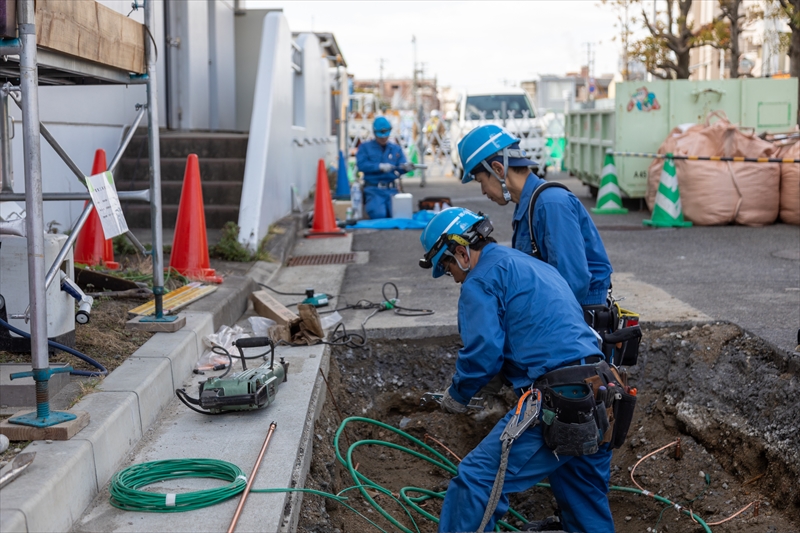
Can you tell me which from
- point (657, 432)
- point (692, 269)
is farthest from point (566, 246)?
point (692, 269)

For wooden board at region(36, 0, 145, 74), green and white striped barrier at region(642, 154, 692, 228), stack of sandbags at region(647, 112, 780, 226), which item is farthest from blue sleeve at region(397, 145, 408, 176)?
wooden board at region(36, 0, 145, 74)

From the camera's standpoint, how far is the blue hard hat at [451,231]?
12.1 ft

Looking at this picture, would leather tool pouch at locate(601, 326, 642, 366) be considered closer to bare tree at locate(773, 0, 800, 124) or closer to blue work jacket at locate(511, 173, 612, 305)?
blue work jacket at locate(511, 173, 612, 305)

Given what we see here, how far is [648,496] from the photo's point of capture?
15.4 ft

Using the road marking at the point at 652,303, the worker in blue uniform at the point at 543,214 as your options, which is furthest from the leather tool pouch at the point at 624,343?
the road marking at the point at 652,303

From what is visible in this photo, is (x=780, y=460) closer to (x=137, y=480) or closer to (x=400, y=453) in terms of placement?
(x=400, y=453)

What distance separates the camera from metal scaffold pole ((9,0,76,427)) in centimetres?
307

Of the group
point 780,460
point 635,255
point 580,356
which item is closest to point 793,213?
point 635,255

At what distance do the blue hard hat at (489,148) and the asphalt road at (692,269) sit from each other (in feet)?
7.14

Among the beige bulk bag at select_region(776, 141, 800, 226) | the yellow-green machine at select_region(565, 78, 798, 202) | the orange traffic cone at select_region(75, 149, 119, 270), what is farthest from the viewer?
the yellow-green machine at select_region(565, 78, 798, 202)

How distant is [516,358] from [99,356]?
2.29 meters

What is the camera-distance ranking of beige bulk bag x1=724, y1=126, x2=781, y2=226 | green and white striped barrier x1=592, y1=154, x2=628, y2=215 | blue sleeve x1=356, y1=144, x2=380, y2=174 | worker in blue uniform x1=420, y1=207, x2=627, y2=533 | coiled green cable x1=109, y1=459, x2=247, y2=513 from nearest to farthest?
coiled green cable x1=109, y1=459, x2=247, y2=513 → worker in blue uniform x1=420, y1=207, x2=627, y2=533 → beige bulk bag x1=724, y1=126, x2=781, y2=226 → blue sleeve x1=356, y1=144, x2=380, y2=174 → green and white striped barrier x1=592, y1=154, x2=628, y2=215

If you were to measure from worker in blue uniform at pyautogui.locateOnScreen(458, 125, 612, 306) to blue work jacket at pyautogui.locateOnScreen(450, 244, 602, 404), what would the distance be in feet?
1.33

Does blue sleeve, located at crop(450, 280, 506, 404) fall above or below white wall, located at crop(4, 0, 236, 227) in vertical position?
below
